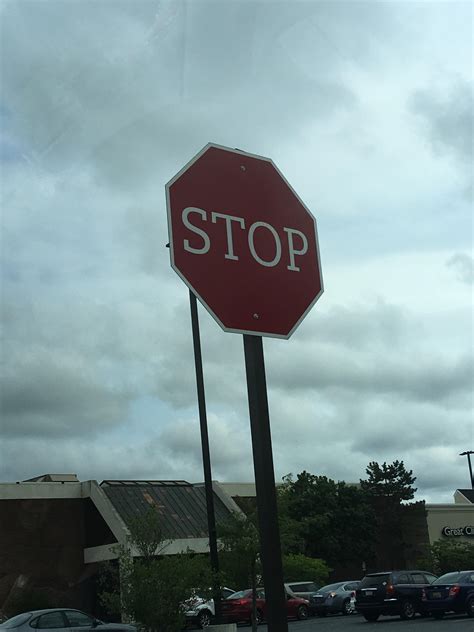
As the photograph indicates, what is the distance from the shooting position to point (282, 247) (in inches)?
135

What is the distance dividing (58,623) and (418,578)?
1408cm

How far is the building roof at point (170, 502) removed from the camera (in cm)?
3672

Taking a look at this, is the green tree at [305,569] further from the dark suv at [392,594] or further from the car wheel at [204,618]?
the dark suv at [392,594]

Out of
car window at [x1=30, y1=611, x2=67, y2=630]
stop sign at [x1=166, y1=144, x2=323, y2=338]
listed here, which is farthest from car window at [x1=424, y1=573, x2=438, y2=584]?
stop sign at [x1=166, y1=144, x2=323, y2=338]

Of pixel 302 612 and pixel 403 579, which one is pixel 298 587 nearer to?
pixel 302 612

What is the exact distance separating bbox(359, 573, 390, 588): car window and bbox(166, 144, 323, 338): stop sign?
26614 mm

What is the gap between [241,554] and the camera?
816 inches

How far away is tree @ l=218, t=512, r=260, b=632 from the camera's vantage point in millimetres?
20672

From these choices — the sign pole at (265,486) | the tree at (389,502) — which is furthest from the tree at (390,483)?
the sign pole at (265,486)

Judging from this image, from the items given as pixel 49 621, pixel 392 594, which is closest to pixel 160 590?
pixel 49 621

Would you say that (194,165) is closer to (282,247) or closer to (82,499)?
(282,247)

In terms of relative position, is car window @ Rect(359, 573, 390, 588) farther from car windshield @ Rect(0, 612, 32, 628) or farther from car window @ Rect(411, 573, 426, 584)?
car windshield @ Rect(0, 612, 32, 628)

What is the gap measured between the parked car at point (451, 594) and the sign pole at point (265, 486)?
81.2 ft

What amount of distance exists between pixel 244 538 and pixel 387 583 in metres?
9.40
